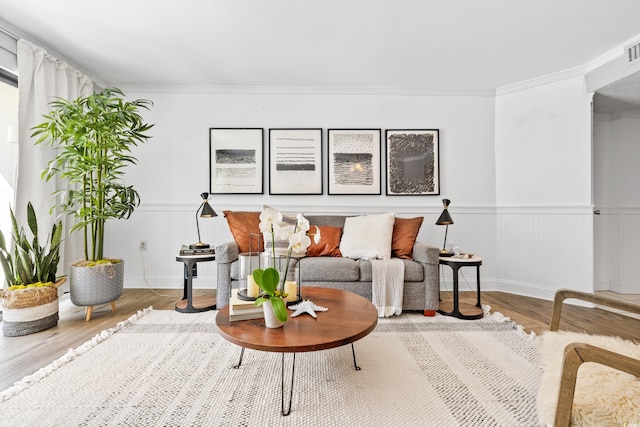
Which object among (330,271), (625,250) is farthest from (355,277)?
(625,250)

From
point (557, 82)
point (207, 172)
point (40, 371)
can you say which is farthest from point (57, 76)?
point (557, 82)

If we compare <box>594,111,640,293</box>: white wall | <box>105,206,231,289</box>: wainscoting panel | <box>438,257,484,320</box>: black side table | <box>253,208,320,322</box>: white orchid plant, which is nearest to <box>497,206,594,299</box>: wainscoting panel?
<box>594,111,640,293</box>: white wall

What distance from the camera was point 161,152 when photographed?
367 cm

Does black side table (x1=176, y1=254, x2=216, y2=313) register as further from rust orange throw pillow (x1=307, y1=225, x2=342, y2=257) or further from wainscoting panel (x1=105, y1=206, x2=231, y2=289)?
rust orange throw pillow (x1=307, y1=225, x2=342, y2=257)

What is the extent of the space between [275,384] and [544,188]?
11.6ft

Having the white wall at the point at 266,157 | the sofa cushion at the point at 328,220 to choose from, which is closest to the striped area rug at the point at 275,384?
the sofa cushion at the point at 328,220

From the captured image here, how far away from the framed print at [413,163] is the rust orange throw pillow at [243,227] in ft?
5.66

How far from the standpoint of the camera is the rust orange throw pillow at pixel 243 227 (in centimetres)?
293

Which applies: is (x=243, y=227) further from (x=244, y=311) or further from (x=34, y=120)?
(x=34, y=120)

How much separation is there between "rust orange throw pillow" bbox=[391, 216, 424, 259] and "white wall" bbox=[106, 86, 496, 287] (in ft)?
2.07

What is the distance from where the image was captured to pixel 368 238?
294 centimetres

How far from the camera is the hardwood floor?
6.17 ft

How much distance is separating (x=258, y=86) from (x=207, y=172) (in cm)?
126

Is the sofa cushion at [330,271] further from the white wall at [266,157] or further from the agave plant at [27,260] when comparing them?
the agave plant at [27,260]
